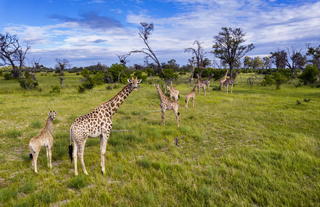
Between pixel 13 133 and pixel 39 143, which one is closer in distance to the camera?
pixel 39 143

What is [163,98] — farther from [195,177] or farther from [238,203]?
[238,203]

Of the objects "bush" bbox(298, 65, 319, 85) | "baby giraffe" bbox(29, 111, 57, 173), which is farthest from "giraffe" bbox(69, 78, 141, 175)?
"bush" bbox(298, 65, 319, 85)

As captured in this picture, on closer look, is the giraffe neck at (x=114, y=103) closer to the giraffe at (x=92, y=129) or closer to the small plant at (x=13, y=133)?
the giraffe at (x=92, y=129)

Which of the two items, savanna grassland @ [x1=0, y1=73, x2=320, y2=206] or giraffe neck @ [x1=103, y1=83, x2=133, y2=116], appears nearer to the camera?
savanna grassland @ [x1=0, y1=73, x2=320, y2=206]

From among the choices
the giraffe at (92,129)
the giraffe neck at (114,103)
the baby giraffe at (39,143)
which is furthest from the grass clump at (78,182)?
the giraffe neck at (114,103)

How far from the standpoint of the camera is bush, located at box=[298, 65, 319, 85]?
29.9 meters

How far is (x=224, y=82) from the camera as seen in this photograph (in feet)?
90.1

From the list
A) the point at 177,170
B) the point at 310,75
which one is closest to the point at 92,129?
the point at 177,170

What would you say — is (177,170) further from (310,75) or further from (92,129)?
(310,75)

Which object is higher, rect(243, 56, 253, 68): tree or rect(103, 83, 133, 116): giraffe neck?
rect(243, 56, 253, 68): tree

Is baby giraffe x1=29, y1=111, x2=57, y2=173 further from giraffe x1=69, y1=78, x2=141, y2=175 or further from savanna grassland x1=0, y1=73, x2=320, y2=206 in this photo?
giraffe x1=69, y1=78, x2=141, y2=175

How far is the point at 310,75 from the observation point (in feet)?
99.6

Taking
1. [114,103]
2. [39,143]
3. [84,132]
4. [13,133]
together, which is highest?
[114,103]

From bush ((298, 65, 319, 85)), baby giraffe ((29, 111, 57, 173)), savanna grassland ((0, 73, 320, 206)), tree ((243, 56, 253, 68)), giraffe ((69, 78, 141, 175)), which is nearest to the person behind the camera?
savanna grassland ((0, 73, 320, 206))
